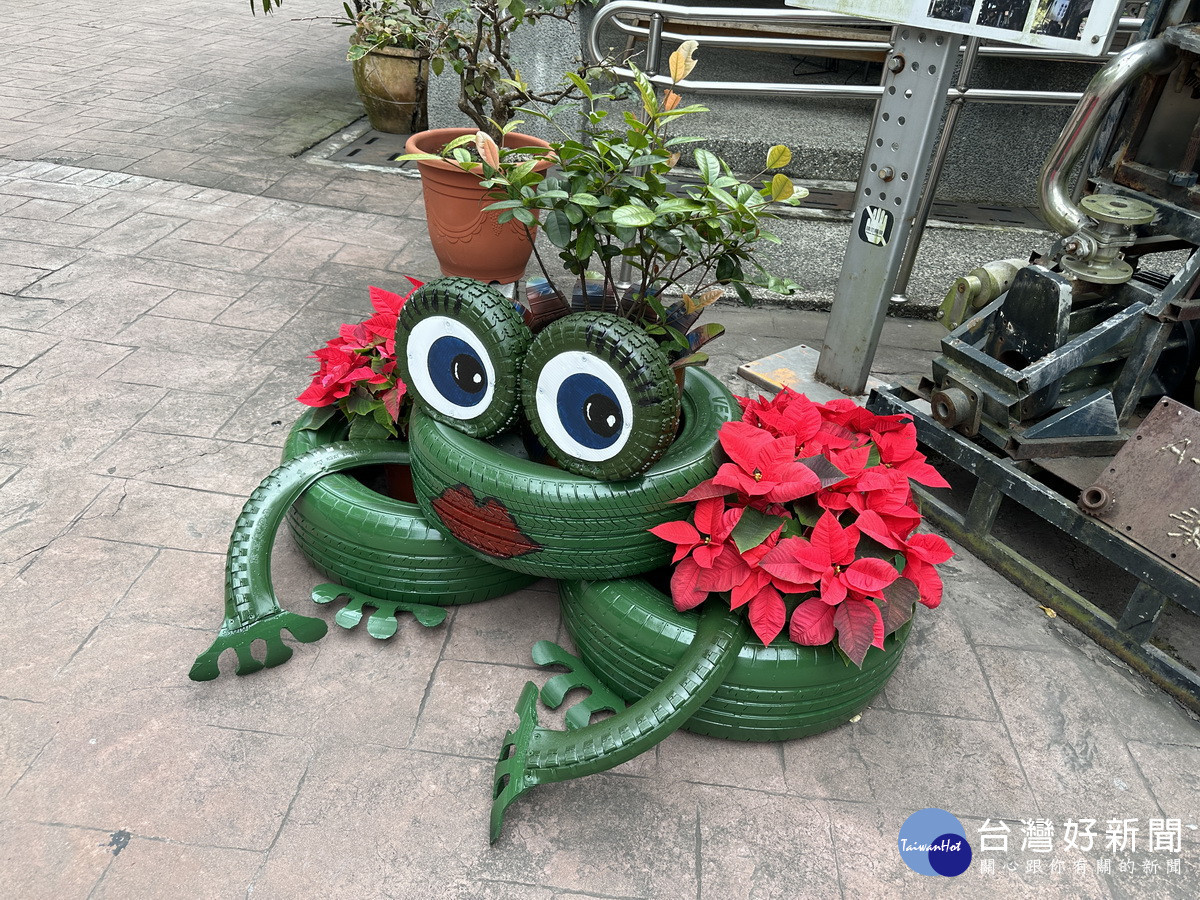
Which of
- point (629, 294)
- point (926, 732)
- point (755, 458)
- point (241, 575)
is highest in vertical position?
point (629, 294)

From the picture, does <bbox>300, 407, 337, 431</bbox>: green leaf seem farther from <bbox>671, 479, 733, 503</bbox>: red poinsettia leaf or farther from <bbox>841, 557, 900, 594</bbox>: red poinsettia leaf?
<bbox>841, 557, 900, 594</bbox>: red poinsettia leaf

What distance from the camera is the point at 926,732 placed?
2242mm

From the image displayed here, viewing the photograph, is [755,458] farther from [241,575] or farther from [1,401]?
[1,401]

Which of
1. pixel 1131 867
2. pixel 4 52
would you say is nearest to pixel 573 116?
pixel 1131 867

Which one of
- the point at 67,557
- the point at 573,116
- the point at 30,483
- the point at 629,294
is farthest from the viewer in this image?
the point at 573,116

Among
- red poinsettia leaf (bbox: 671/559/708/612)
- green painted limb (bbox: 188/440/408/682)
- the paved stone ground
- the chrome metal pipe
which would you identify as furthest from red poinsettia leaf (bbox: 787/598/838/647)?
the chrome metal pipe

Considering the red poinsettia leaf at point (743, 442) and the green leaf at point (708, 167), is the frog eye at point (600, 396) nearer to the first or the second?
the red poinsettia leaf at point (743, 442)

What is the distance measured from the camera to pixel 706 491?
6.73 feet

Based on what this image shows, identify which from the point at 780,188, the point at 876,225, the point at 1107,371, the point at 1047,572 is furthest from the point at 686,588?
the point at 876,225

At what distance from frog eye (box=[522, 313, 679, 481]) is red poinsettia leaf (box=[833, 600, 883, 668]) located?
57cm

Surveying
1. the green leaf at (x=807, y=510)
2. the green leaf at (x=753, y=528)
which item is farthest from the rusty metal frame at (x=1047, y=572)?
the green leaf at (x=753, y=528)

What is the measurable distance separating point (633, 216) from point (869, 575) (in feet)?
3.19

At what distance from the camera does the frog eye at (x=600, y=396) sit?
189cm

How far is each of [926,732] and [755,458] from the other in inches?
34.7
